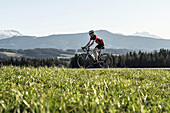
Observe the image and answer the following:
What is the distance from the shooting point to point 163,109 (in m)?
6.02

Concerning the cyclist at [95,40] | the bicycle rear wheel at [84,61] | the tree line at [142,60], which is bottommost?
the tree line at [142,60]

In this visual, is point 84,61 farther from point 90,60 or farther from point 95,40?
point 95,40

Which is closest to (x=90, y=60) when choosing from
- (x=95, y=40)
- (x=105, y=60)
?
(x=105, y=60)

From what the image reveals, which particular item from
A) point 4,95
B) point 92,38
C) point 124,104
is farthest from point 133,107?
point 92,38

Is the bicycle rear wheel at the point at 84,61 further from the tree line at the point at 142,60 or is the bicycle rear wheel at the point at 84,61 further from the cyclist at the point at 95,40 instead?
the tree line at the point at 142,60

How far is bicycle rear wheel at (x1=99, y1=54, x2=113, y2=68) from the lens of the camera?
1855 cm

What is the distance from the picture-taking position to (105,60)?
1884 cm

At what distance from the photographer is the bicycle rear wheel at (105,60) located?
18.5 m

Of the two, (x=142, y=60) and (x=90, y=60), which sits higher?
(x=90, y=60)

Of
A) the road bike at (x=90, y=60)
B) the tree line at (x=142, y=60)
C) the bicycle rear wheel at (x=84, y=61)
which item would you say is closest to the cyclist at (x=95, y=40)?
the road bike at (x=90, y=60)

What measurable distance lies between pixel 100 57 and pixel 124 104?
12.8m

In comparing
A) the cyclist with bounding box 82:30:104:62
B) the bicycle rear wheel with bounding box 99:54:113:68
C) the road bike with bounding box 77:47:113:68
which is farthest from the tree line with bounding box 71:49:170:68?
the cyclist with bounding box 82:30:104:62

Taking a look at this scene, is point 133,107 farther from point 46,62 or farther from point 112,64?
point 46,62

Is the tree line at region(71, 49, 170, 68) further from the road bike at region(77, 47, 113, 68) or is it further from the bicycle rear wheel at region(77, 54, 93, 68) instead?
the bicycle rear wheel at region(77, 54, 93, 68)
